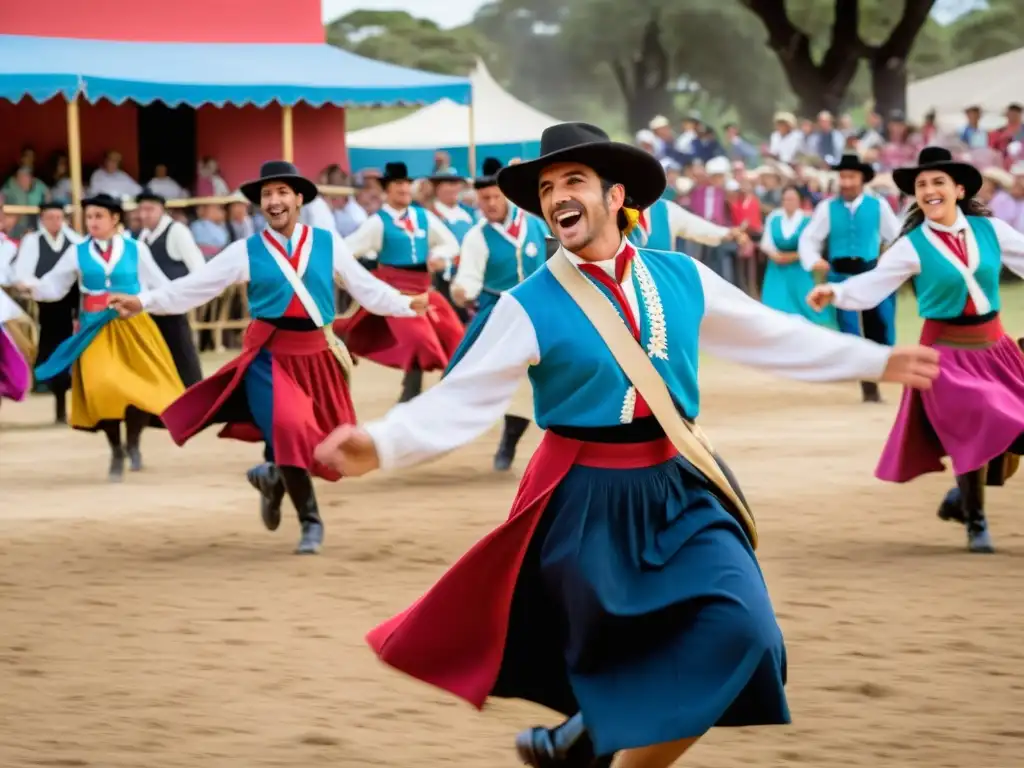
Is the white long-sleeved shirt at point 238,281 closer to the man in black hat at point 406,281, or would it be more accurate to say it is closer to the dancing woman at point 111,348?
the dancing woman at point 111,348

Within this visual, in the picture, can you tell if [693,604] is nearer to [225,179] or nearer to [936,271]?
[936,271]

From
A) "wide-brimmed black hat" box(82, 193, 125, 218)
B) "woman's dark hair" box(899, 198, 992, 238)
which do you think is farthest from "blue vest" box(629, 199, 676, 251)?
"woman's dark hair" box(899, 198, 992, 238)

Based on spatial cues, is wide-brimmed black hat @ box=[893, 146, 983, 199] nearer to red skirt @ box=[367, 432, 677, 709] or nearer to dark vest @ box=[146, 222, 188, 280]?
red skirt @ box=[367, 432, 677, 709]

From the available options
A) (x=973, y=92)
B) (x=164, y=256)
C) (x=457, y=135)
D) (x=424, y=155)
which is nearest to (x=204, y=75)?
(x=164, y=256)

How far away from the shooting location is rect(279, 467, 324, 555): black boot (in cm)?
832

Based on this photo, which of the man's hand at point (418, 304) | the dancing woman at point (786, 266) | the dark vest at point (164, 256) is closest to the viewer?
the man's hand at point (418, 304)

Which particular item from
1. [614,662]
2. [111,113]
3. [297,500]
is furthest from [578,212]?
[111,113]

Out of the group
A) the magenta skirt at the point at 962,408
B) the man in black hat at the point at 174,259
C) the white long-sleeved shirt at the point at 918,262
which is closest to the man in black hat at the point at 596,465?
the white long-sleeved shirt at the point at 918,262

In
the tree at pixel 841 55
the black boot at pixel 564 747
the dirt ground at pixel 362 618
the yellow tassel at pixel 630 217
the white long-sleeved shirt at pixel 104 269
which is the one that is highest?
the tree at pixel 841 55

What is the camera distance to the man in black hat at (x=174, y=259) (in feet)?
40.7

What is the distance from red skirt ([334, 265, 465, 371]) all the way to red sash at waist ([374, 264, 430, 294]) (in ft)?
1.26

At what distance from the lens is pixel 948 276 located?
7.93 meters

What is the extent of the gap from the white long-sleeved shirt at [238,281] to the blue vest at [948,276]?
234 cm

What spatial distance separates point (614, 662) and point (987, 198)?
65.8ft
